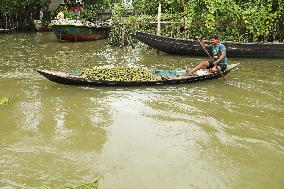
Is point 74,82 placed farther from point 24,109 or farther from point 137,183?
point 137,183

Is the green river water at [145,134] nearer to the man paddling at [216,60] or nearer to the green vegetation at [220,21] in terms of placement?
the man paddling at [216,60]

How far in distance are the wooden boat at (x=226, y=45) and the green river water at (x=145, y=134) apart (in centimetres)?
318

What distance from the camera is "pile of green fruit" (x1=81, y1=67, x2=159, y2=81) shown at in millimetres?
10031

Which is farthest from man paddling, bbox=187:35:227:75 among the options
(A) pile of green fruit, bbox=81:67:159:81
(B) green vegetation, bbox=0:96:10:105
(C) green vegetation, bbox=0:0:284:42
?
(C) green vegetation, bbox=0:0:284:42

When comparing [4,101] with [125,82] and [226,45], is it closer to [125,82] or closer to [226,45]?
[125,82]

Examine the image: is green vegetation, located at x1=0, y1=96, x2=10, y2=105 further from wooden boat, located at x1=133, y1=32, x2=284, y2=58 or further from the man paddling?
wooden boat, located at x1=133, y1=32, x2=284, y2=58

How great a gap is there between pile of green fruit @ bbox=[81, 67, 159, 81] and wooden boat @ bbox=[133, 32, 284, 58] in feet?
18.3

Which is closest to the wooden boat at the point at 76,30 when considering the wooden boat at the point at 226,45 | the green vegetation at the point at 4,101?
the wooden boat at the point at 226,45

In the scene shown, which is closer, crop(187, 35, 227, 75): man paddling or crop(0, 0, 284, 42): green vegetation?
crop(187, 35, 227, 75): man paddling

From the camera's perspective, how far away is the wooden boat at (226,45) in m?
15.2

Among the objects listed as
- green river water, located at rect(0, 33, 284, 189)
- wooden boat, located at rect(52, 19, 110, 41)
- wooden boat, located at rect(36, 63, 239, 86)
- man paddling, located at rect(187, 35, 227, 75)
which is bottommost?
green river water, located at rect(0, 33, 284, 189)

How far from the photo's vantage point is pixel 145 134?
698cm

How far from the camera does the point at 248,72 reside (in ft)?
42.1

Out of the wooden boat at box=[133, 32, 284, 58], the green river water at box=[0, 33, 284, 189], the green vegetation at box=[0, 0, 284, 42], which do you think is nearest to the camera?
the green river water at box=[0, 33, 284, 189]
